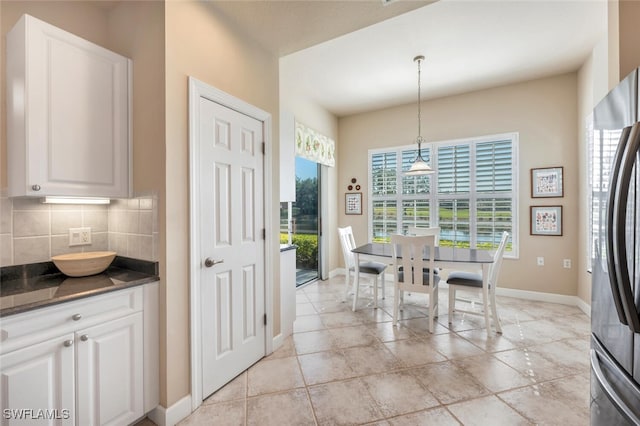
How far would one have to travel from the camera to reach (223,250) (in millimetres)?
1971

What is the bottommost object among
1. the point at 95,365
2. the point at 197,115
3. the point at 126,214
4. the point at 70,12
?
the point at 95,365

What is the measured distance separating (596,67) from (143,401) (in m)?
4.94

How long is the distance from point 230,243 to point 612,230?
1987 mm

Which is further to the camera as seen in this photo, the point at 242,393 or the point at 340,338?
the point at 340,338

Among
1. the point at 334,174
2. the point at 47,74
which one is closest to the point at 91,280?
the point at 47,74

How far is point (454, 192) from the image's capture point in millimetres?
4293

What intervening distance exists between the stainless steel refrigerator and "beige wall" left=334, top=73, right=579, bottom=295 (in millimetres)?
3176

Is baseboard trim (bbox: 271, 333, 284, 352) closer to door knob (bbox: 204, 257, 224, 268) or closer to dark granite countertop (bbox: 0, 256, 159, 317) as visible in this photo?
door knob (bbox: 204, 257, 224, 268)


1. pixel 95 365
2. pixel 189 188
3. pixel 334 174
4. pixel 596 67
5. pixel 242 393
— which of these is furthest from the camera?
pixel 334 174

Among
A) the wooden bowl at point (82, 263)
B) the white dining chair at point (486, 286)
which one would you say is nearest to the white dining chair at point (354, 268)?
the white dining chair at point (486, 286)

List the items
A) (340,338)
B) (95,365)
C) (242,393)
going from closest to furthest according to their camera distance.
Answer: (95,365), (242,393), (340,338)

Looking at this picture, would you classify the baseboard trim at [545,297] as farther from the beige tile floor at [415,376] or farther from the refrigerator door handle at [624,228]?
the refrigerator door handle at [624,228]

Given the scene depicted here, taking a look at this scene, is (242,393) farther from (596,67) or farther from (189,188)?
(596,67)

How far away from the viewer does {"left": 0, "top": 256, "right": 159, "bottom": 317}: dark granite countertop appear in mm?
1220
